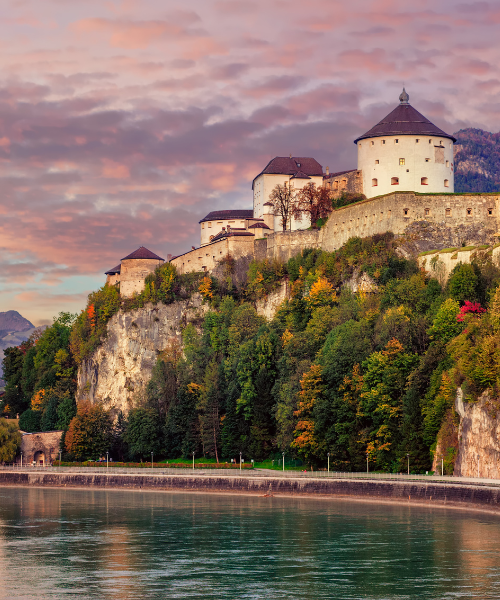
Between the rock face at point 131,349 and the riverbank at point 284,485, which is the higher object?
the rock face at point 131,349

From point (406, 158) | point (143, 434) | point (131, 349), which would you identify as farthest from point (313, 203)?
point (131, 349)

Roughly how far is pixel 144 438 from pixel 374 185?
85.3ft

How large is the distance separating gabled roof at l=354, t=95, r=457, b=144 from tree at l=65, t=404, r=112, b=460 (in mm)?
30470

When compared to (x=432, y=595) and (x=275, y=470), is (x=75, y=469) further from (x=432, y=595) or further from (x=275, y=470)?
(x=432, y=595)

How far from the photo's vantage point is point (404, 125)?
7169cm

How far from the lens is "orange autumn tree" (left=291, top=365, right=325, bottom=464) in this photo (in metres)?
57.9

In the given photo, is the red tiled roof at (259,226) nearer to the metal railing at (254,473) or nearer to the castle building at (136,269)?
the castle building at (136,269)

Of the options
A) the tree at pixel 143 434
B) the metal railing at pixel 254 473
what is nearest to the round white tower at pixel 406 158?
the metal railing at pixel 254 473

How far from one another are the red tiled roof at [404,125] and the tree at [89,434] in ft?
100.0

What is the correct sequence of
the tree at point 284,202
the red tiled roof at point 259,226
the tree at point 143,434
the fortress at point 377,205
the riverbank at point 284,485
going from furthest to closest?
the red tiled roof at point 259,226 → the tree at point 284,202 → the tree at point 143,434 → the fortress at point 377,205 → the riverbank at point 284,485

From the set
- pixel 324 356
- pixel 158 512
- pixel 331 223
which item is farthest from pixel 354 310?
pixel 158 512

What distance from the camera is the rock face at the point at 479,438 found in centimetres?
4744

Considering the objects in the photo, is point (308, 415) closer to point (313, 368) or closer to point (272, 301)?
point (313, 368)

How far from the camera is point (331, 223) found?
7219 cm
